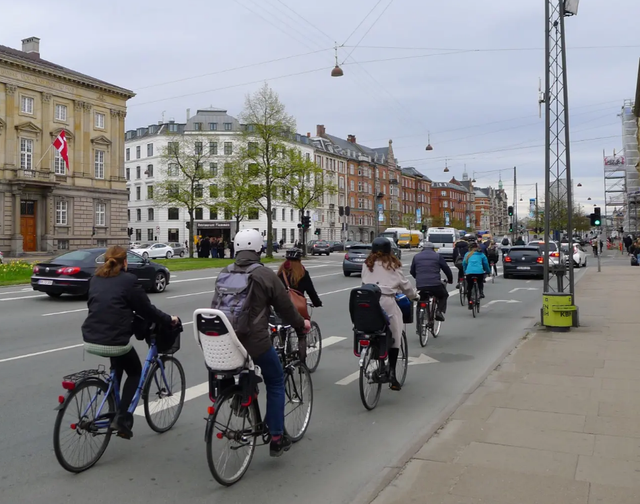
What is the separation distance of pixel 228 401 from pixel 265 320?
59 centimetres

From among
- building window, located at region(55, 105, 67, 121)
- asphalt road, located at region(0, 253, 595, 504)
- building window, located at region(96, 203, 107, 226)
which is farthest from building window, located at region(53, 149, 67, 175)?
asphalt road, located at region(0, 253, 595, 504)

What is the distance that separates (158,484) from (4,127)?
47589 millimetres

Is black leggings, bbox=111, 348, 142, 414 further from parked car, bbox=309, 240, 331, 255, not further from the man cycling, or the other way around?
parked car, bbox=309, 240, 331, 255

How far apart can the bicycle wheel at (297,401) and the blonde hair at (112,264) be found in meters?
1.53

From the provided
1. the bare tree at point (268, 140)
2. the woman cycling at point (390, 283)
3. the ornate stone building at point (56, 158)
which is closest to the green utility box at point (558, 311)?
the woman cycling at point (390, 283)

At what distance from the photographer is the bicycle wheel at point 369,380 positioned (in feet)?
19.5

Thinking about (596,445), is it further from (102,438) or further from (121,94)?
(121,94)

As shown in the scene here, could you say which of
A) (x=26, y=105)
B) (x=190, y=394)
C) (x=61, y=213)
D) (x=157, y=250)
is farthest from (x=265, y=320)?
(x=61, y=213)

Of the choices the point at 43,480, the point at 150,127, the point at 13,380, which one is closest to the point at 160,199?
the point at 150,127

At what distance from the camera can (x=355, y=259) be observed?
2620 centimetres

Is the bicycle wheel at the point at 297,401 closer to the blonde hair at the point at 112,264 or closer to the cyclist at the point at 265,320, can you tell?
the cyclist at the point at 265,320

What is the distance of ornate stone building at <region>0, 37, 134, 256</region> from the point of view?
4528 cm

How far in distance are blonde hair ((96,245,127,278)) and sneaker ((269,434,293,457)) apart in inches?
67.0

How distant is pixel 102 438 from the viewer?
464 centimetres
